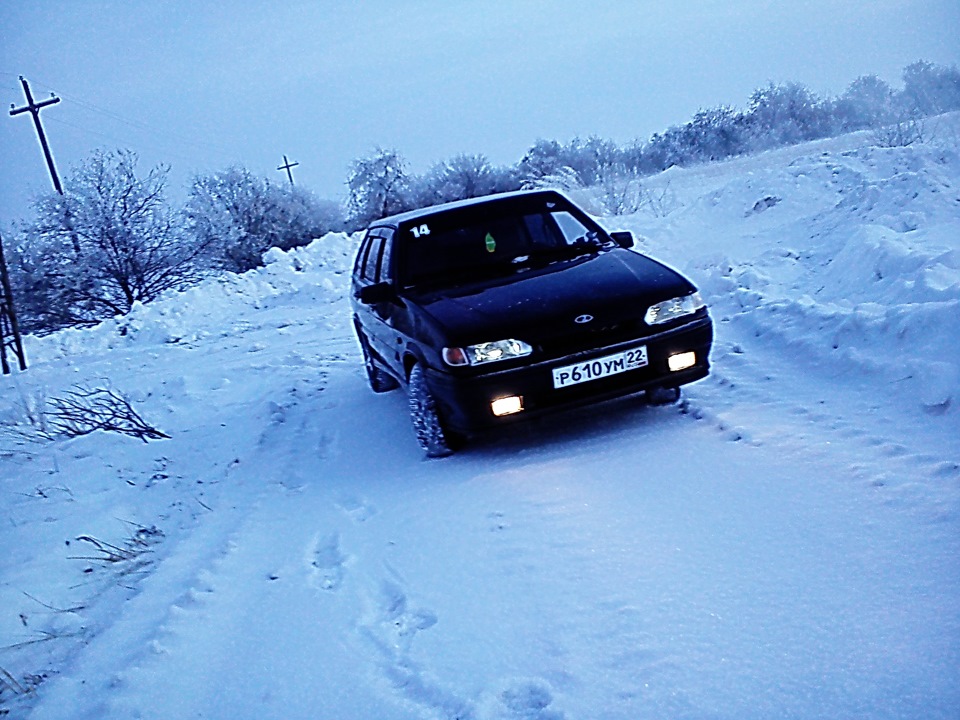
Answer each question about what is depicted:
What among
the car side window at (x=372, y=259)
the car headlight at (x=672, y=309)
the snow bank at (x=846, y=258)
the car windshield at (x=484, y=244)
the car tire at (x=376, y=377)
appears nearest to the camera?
the car headlight at (x=672, y=309)

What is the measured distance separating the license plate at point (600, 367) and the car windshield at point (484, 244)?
1121mm

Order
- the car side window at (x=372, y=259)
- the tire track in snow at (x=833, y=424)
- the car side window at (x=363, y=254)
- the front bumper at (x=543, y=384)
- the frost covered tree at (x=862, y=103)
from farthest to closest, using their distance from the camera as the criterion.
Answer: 1. the frost covered tree at (x=862, y=103)
2. the car side window at (x=363, y=254)
3. the car side window at (x=372, y=259)
4. the front bumper at (x=543, y=384)
5. the tire track in snow at (x=833, y=424)

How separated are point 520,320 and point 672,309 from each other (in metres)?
0.92

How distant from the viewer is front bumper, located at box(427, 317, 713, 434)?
4.19 meters

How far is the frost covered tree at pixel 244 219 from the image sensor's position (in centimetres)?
2794

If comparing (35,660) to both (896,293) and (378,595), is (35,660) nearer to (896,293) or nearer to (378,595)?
→ (378,595)

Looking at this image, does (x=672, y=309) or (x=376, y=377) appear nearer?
(x=672, y=309)

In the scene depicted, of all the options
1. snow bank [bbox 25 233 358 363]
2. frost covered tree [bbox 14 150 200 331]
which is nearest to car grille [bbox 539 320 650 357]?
snow bank [bbox 25 233 358 363]

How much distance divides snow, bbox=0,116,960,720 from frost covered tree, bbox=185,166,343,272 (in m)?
22.2

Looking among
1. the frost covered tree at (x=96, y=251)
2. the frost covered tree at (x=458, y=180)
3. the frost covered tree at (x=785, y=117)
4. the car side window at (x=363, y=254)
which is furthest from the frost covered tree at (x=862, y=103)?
the car side window at (x=363, y=254)

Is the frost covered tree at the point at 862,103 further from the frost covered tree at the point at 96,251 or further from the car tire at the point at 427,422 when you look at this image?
the car tire at the point at 427,422

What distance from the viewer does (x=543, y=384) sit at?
4207mm

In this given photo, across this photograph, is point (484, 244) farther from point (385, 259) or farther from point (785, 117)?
point (785, 117)

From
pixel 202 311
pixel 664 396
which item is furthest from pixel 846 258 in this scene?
pixel 202 311
